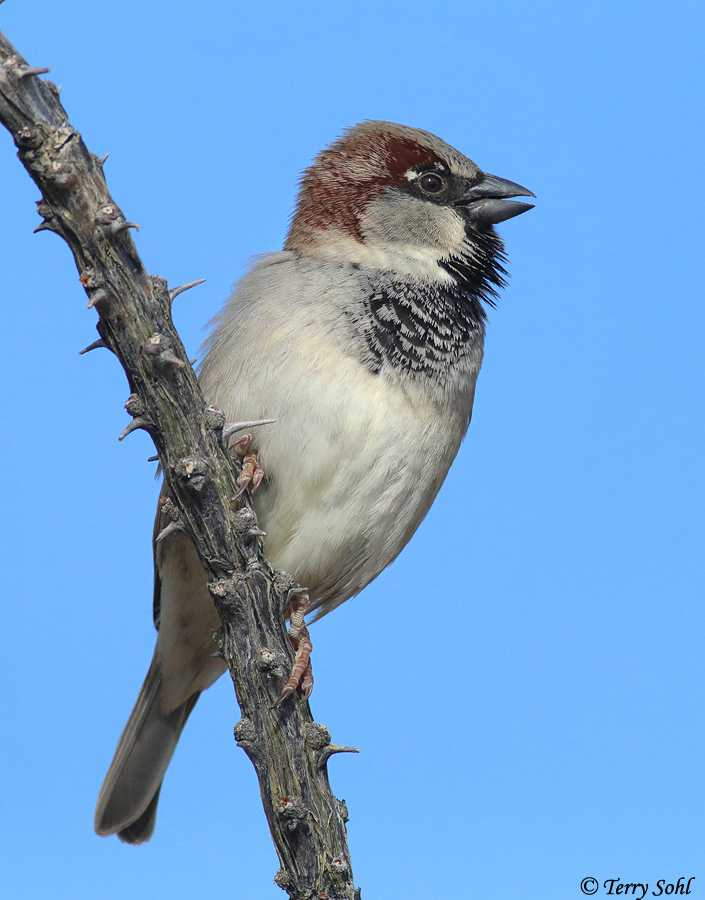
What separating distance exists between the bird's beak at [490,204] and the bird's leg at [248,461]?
143 centimetres

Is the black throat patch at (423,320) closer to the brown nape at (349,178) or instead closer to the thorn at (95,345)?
the brown nape at (349,178)

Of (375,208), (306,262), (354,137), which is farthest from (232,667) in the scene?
(354,137)

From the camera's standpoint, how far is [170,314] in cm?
236

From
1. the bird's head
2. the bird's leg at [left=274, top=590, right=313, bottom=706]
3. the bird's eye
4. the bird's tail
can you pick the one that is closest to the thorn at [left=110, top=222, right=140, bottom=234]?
the bird's leg at [left=274, top=590, right=313, bottom=706]

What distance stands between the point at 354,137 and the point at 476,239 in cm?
70

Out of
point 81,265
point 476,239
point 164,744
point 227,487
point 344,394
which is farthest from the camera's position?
point 164,744

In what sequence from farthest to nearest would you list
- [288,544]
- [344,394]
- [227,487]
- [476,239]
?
[476,239] < [288,544] < [344,394] < [227,487]

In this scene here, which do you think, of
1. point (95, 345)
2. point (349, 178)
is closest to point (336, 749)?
point (95, 345)

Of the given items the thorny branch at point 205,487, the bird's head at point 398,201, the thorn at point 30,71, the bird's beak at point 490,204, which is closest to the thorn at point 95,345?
the thorny branch at point 205,487

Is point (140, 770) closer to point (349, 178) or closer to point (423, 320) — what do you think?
point (423, 320)

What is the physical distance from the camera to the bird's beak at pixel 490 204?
12.5 ft

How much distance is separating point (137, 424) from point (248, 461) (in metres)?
0.71

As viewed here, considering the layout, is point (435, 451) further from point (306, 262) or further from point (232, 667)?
point (232, 667)

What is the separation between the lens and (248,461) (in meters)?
3.06
